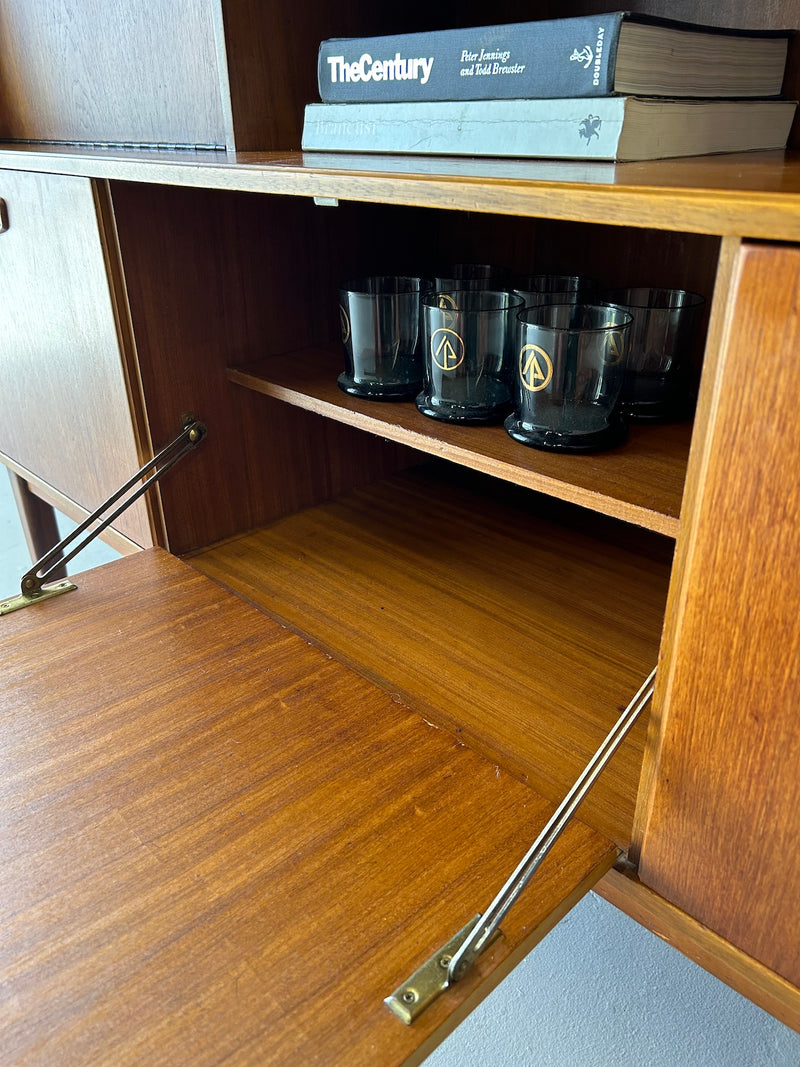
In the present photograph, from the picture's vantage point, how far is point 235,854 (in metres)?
0.51

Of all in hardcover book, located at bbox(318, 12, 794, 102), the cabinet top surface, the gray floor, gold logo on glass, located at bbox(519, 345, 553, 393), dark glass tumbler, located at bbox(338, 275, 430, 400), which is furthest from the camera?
the gray floor

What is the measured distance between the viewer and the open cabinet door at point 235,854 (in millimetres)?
414

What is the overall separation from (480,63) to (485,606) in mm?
454

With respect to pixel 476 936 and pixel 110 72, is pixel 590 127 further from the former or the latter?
pixel 110 72

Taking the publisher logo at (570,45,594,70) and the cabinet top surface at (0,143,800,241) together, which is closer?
the cabinet top surface at (0,143,800,241)

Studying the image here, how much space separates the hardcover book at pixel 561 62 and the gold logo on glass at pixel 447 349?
0.17m

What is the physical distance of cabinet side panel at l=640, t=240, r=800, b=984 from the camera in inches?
14.5

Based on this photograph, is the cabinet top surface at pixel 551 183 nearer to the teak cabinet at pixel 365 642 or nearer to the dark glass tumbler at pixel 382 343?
the teak cabinet at pixel 365 642

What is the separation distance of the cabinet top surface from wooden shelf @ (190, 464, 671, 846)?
375 mm

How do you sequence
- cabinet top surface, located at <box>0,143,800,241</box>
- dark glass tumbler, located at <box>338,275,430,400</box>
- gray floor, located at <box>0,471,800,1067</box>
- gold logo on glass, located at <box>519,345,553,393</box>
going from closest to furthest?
cabinet top surface, located at <box>0,143,800,241</box>, gold logo on glass, located at <box>519,345,553,393</box>, dark glass tumbler, located at <box>338,275,430,400</box>, gray floor, located at <box>0,471,800,1067</box>

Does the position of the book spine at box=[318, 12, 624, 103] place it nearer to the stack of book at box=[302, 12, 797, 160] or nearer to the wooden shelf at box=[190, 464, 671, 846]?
the stack of book at box=[302, 12, 797, 160]

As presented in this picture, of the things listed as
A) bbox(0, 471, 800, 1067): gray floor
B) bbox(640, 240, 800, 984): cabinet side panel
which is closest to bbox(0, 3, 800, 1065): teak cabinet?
bbox(640, 240, 800, 984): cabinet side panel

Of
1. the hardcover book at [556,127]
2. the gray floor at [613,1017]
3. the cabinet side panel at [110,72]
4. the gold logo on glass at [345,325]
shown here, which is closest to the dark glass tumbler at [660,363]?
the hardcover book at [556,127]

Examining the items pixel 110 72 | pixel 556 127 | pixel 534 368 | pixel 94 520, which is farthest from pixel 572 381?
pixel 110 72
